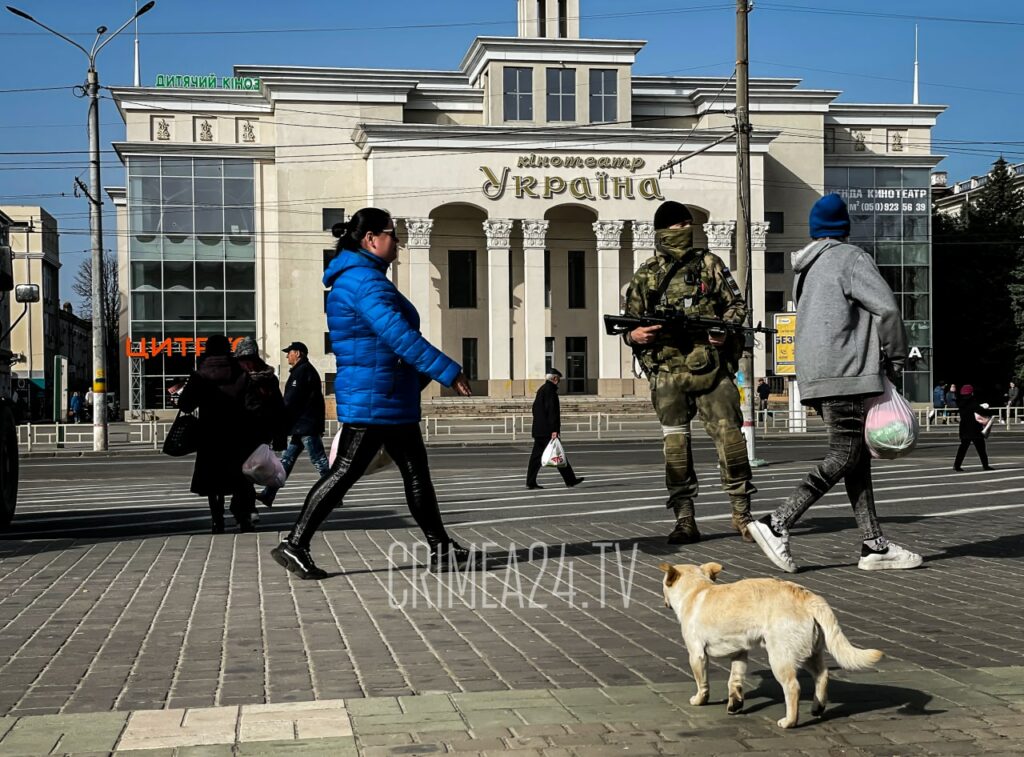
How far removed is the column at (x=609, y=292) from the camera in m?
66.5

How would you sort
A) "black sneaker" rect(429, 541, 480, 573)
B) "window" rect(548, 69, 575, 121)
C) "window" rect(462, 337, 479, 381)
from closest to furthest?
"black sneaker" rect(429, 541, 480, 573) → "window" rect(548, 69, 575, 121) → "window" rect(462, 337, 479, 381)

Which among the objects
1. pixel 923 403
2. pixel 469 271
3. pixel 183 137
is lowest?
pixel 923 403

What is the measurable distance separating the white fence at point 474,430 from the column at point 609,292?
74.6ft

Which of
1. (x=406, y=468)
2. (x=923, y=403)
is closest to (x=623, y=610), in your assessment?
(x=406, y=468)

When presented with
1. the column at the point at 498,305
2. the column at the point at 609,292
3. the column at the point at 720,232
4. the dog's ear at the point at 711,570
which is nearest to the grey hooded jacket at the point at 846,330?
the dog's ear at the point at 711,570

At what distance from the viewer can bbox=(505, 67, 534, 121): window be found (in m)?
66.2

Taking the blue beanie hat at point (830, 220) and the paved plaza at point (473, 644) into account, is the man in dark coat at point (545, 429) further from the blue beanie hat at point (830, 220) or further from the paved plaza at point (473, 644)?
the blue beanie hat at point (830, 220)

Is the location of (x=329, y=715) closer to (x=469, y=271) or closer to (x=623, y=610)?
(x=623, y=610)

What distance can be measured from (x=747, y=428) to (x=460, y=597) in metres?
18.1

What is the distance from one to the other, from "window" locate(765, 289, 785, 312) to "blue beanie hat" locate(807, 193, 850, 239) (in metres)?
62.7

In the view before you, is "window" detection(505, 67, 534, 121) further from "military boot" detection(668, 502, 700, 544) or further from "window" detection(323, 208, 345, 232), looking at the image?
"military boot" detection(668, 502, 700, 544)

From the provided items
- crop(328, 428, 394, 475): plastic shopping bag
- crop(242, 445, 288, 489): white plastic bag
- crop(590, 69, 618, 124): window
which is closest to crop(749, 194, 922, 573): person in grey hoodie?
crop(328, 428, 394, 475): plastic shopping bag

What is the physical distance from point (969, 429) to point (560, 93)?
45.9 metres

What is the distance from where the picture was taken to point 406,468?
27.2 ft
